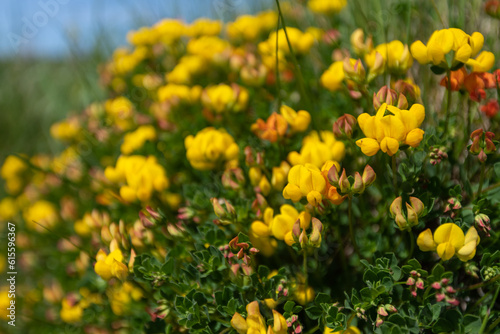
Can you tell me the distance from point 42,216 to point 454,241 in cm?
254

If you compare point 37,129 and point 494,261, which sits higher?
point 494,261

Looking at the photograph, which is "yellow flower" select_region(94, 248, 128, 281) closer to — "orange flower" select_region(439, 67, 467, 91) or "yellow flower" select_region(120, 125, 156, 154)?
"yellow flower" select_region(120, 125, 156, 154)

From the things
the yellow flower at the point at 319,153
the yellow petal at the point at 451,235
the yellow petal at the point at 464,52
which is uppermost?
the yellow petal at the point at 464,52

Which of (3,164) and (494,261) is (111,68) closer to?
(3,164)

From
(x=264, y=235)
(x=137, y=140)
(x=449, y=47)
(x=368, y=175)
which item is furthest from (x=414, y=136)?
(x=137, y=140)

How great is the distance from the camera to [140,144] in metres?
2.39

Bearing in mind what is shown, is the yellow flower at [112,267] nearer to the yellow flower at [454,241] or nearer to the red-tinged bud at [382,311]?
the red-tinged bud at [382,311]

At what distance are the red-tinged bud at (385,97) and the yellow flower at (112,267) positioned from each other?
98 cm

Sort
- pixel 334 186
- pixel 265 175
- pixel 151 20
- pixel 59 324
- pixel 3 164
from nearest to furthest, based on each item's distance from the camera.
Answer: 1. pixel 334 186
2. pixel 265 175
3. pixel 59 324
4. pixel 3 164
5. pixel 151 20

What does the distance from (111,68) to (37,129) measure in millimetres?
2012

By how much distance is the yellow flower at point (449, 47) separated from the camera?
1335 millimetres

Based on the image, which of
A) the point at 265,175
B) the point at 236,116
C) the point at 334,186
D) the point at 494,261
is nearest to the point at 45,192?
the point at 236,116

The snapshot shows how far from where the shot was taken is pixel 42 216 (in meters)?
2.82

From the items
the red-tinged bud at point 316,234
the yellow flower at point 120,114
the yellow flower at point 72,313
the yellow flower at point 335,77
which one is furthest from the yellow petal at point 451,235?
the yellow flower at point 120,114
